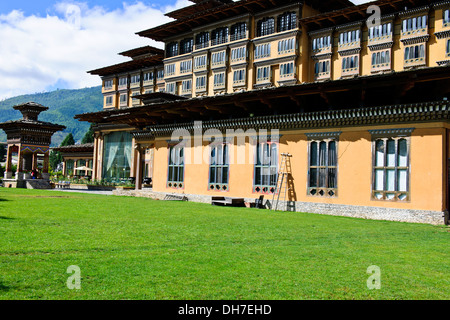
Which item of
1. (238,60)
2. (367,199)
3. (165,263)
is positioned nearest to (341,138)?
(367,199)

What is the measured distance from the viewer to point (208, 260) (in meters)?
7.70

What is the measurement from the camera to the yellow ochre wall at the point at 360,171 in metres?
16.8

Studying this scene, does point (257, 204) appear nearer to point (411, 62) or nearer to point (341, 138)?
point (341, 138)

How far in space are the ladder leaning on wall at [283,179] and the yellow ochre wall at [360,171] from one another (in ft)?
1.04

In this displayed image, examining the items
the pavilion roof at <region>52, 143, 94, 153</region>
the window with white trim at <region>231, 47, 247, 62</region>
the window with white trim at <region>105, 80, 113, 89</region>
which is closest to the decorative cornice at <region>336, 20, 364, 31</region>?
the window with white trim at <region>231, 47, 247, 62</region>

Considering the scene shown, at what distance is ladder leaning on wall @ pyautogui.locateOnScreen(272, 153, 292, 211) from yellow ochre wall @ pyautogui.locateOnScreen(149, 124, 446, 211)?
0.32 metres

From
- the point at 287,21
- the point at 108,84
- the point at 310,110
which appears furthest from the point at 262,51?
the point at 108,84

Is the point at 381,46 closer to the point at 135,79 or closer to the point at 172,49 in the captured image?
the point at 172,49

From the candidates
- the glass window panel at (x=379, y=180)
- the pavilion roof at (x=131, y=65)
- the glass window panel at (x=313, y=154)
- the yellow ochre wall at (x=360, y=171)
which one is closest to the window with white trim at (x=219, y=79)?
the pavilion roof at (x=131, y=65)

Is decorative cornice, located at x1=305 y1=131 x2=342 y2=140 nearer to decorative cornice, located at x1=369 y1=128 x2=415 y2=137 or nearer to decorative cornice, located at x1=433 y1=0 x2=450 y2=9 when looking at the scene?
decorative cornice, located at x1=369 y1=128 x2=415 y2=137

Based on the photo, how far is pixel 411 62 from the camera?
35.3 metres

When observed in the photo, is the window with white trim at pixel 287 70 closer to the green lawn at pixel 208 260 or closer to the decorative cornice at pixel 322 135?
the decorative cornice at pixel 322 135
